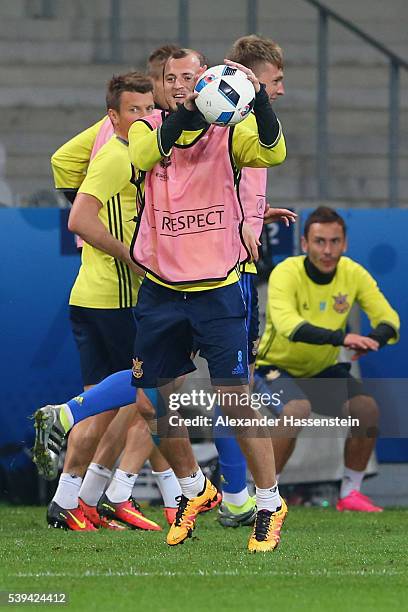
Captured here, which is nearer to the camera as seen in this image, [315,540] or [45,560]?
[45,560]

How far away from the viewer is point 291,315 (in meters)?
7.97

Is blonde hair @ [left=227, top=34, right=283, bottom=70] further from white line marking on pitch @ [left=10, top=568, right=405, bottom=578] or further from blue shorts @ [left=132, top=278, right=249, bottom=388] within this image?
white line marking on pitch @ [left=10, top=568, right=405, bottom=578]

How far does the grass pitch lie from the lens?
418 centimetres

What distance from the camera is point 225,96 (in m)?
4.99

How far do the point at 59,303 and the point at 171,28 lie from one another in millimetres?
4383

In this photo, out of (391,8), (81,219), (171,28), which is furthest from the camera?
(391,8)

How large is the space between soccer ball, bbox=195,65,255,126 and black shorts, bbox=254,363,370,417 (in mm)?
3177

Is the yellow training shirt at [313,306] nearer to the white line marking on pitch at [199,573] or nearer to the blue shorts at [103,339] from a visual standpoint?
the blue shorts at [103,339]

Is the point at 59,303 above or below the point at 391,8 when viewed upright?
below

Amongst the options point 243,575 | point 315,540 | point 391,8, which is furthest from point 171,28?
point 243,575

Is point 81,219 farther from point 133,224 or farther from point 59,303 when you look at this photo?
point 59,303

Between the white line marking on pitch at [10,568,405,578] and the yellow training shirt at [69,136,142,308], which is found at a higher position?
the yellow training shirt at [69,136,142,308]

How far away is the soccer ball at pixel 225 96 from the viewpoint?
5.01m

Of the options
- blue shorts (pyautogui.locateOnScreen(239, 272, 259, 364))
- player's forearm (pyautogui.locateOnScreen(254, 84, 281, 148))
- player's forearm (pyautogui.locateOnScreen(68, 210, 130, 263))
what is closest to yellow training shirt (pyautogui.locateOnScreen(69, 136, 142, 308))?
player's forearm (pyautogui.locateOnScreen(68, 210, 130, 263))
